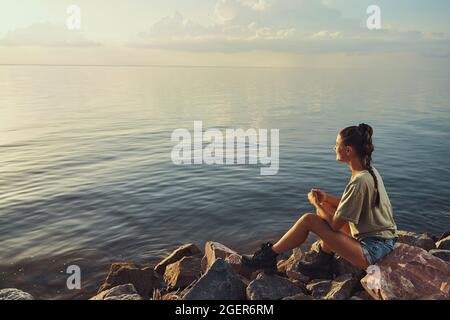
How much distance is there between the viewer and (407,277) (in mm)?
6824

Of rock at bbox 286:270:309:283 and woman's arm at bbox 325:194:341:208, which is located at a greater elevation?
woman's arm at bbox 325:194:341:208

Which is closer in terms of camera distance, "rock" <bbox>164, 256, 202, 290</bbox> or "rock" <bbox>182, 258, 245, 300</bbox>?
"rock" <bbox>182, 258, 245, 300</bbox>

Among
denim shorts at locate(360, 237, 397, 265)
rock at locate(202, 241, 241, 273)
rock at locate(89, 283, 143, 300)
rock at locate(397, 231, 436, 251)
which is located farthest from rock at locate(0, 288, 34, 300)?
rock at locate(397, 231, 436, 251)

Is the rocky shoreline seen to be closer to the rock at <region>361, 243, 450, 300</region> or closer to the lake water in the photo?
the rock at <region>361, 243, 450, 300</region>

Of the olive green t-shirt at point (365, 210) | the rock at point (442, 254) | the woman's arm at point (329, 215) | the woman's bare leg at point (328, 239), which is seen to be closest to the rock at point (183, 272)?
the woman's bare leg at point (328, 239)

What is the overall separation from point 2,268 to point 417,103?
185ft

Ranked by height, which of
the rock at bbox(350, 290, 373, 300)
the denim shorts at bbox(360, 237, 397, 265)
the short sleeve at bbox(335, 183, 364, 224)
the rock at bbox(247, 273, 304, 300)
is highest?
the short sleeve at bbox(335, 183, 364, 224)

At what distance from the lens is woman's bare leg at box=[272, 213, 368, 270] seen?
6.87m

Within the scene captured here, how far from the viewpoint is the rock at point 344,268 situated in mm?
7738

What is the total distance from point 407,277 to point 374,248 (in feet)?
2.26

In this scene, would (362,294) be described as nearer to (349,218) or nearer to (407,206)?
(349,218)

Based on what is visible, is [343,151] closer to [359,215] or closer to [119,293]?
[359,215]
